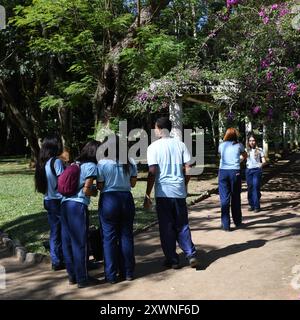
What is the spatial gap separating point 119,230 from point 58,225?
3.51ft

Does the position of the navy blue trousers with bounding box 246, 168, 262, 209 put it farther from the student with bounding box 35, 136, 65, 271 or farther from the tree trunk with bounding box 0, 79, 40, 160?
the tree trunk with bounding box 0, 79, 40, 160

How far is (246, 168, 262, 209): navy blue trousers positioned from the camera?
10.9m

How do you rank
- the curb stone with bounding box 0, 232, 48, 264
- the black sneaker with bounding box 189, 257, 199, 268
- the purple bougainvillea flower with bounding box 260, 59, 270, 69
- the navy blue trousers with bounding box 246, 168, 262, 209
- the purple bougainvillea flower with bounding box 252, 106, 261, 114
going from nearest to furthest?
the black sneaker with bounding box 189, 257, 199, 268 → the curb stone with bounding box 0, 232, 48, 264 → the navy blue trousers with bounding box 246, 168, 262, 209 → the purple bougainvillea flower with bounding box 260, 59, 270, 69 → the purple bougainvillea flower with bounding box 252, 106, 261, 114

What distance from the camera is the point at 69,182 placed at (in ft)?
19.0

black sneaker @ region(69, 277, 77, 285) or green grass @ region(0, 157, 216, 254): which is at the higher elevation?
green grass @ region(0, 157, 216, 254)

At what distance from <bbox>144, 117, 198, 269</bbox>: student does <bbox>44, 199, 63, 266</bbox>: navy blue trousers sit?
1.31 metres

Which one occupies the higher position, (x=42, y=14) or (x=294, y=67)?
(x=42, y=14)

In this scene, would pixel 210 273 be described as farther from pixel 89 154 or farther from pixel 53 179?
pixel 53 179

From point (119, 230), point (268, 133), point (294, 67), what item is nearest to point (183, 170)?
point (119, 230)

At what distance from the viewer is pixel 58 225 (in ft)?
21.8

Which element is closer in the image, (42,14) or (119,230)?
(119,230)

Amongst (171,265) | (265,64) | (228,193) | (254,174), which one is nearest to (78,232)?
(171,265)

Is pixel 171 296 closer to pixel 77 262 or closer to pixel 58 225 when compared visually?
pixel 77 262

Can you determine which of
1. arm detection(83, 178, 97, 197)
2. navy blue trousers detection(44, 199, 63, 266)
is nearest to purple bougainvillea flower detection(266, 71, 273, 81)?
navy blue trousers detection(44, 199, 63, 266)
